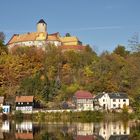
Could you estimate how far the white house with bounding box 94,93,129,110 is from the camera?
2485 inches

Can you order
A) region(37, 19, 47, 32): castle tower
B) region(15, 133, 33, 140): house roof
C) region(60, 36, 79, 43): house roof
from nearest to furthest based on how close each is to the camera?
region(15, 133, 33, 140): house roof → region(60, 36, 79, 43): house roof → region(37, 19, 47, 32): castle tower

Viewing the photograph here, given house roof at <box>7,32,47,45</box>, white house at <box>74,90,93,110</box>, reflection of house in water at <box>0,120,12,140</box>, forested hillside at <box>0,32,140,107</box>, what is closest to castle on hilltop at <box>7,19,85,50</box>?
house roof at <box>7,32,47,45</box>

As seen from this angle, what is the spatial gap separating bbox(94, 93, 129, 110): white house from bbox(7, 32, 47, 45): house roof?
41.5m

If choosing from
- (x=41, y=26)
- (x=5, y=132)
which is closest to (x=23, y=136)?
(x=5, y=132)

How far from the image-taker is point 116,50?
87.3m

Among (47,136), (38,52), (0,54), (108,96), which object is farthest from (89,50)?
(47,136)

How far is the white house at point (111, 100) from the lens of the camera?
6312 cm

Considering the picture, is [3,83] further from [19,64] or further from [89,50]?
[89,50]

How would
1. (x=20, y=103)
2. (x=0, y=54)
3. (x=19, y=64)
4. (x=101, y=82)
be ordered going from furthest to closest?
(x=0, y=54)
(x=19, y=64)
(x=101, y=82)
(x=20, y=103)

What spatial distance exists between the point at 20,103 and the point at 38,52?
63.0ft

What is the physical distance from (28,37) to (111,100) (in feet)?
152

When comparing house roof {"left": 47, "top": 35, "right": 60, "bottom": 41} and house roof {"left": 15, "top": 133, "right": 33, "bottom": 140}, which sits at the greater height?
house roof {"left": 47, "top": 35, "right": 60, "bottom": 41}

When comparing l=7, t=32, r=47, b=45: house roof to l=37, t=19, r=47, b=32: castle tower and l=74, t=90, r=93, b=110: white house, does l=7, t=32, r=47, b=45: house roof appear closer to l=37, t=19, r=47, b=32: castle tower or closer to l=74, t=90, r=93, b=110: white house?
l=37, t=19, r=47, b=32: castle tower

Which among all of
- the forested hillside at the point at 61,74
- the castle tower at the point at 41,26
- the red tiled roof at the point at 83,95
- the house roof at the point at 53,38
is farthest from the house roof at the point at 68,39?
the red tiled roof at the point at 83,95
